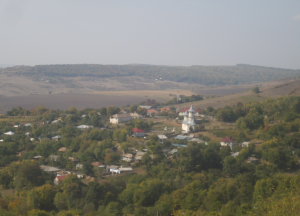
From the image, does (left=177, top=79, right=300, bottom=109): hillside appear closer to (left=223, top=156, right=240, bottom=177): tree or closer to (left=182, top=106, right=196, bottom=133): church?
(left=182, top=106, right=196, bottom=133): church

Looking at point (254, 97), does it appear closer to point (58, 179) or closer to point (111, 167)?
point (111, 167)

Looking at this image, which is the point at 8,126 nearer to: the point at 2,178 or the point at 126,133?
the point at 126,133

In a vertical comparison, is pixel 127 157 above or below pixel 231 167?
below

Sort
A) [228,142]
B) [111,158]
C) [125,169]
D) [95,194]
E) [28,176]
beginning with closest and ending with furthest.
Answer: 1. [95,194]
2. [28,176]
3. [125,169]
4. [111,158]
5. [228,142]

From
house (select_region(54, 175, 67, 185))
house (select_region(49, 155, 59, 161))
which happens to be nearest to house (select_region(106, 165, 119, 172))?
house (select_region(54, 175, 67, 185))

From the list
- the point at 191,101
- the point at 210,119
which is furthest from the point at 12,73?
the point at 210,119

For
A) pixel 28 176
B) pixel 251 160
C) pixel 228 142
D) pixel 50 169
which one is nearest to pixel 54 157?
pixel 50 169

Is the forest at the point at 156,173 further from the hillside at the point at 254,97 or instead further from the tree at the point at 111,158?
the hillside at the point at 254,97

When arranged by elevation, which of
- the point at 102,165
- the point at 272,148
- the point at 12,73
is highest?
the point at 12,73
